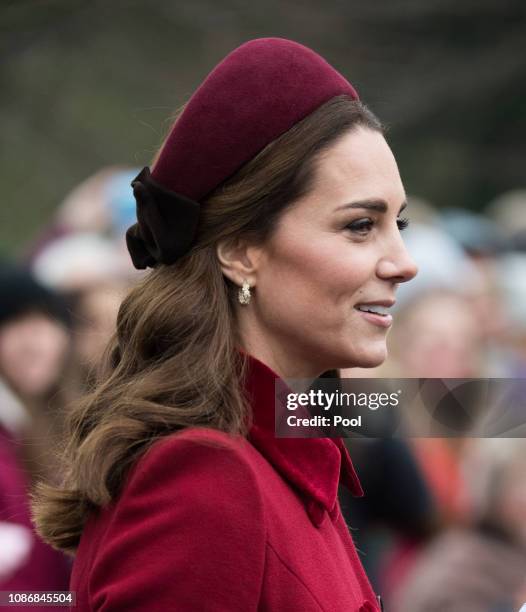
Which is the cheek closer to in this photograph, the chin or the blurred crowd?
the chin

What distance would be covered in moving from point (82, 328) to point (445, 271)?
142 centimetres

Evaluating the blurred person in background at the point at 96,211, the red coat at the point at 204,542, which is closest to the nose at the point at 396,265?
the red coat at the point at 204,542

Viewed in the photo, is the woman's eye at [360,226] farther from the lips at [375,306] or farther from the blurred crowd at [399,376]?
the blurred crowd at [399,376]

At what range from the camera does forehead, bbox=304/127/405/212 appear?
211 cm

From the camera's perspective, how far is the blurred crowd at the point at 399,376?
11.0ft

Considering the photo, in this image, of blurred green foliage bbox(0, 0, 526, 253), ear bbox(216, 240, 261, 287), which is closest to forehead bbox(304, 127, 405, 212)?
ear bbox(216, 240, 261, 287)

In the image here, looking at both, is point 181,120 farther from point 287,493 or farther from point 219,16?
point 219,16

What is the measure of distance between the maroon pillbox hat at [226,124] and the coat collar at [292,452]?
10.8 inches

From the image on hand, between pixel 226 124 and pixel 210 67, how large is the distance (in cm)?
367

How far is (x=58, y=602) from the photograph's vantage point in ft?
10.8

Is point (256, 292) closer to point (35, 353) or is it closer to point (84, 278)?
point (35, 353)

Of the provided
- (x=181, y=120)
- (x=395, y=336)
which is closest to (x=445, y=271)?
(x=395, y=336)

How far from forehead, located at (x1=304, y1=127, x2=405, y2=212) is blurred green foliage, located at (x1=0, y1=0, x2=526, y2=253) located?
3350 mm

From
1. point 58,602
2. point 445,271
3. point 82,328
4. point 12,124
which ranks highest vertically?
point 12,124
